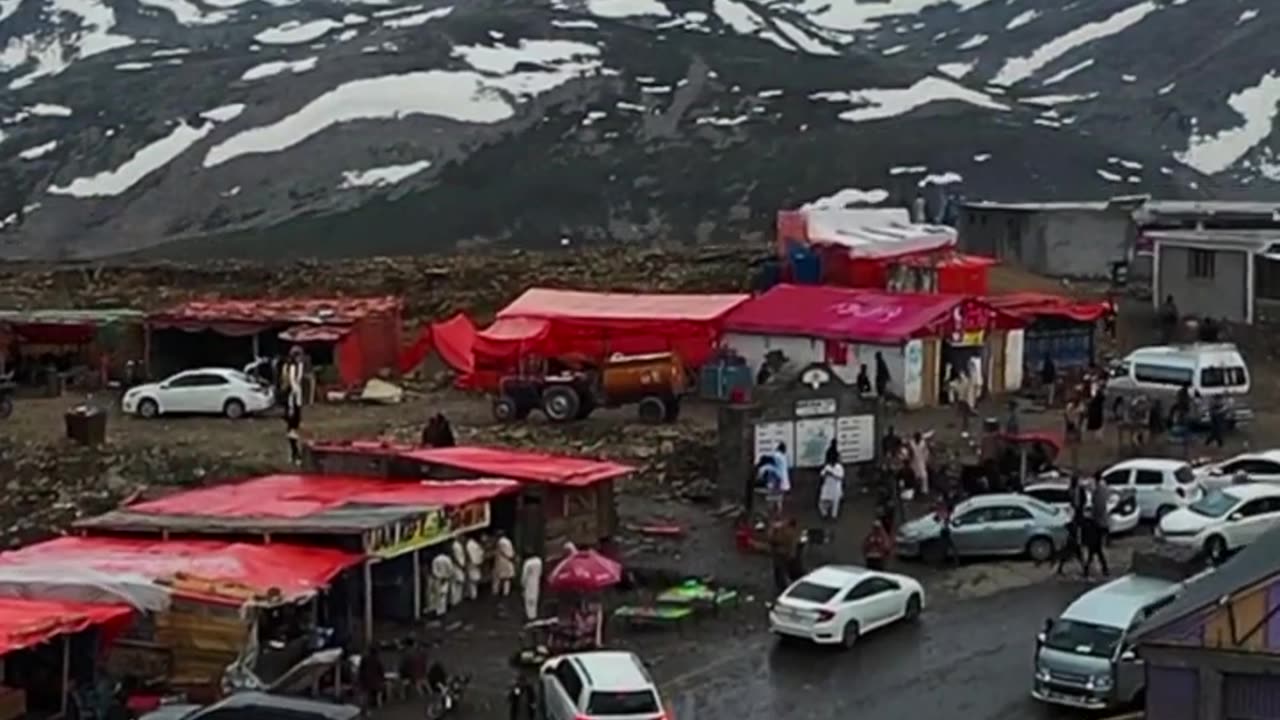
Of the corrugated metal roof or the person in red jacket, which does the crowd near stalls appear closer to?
the corrugated metal roof

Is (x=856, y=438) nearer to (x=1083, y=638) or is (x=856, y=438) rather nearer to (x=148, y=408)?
(x=1083, y=638)

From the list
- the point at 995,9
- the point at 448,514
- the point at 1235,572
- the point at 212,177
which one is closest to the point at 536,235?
the point at 212,177

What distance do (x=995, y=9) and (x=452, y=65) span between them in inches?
2449

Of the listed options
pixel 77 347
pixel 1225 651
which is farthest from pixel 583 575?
pixel 77 347

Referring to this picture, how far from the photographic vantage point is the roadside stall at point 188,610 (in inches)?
834

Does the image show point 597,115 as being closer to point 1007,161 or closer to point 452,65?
point 452,65

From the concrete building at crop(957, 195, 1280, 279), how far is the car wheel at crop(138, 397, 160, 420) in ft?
95.2

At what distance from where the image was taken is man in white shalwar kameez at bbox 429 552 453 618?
2528cm

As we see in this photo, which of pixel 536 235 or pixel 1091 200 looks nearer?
pixel 536 235

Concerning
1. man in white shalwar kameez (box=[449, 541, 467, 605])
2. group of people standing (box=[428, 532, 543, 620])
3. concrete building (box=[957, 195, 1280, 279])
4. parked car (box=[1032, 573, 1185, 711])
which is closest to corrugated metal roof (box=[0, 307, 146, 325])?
group of people standing (box=[428, 532, 543, 620])

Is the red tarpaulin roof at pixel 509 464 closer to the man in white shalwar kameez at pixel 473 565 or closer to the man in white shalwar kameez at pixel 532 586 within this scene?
the man in white shalwar kameez at pixel 473 565

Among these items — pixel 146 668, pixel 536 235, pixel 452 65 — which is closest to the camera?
pixel 146 668

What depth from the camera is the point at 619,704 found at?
1953 centimetres

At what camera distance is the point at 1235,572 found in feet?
47.7
